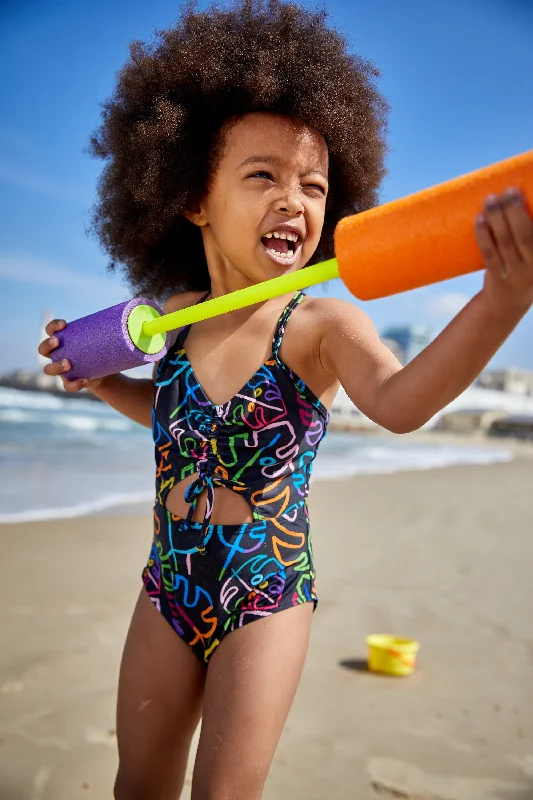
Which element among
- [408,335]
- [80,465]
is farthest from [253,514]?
[408,335]

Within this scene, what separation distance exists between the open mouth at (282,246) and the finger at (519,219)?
833 millimetres

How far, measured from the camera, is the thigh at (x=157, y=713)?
173cm

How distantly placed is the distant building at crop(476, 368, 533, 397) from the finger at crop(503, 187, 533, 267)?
5600 cm

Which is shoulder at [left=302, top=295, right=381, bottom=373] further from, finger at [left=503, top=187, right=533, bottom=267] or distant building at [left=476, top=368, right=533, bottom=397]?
distant building at [left=476, top=368, right=533, bottom=397]

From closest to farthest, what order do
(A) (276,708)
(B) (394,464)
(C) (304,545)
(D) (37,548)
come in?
(A) (276,708), (C) (304,545), (D) (37,548), (B) (394,464)

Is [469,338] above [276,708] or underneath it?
above

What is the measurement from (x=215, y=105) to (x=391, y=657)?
2.65 meters

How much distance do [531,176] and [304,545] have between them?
1026mm

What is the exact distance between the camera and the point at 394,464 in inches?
640

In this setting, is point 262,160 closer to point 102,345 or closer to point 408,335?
point 102,345

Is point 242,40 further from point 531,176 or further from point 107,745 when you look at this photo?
point 107,745

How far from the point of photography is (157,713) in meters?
1.73

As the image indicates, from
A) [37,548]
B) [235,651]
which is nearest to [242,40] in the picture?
[235,651]

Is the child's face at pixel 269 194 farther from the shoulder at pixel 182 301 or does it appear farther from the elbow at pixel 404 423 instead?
the elbow at pixel 404 423
